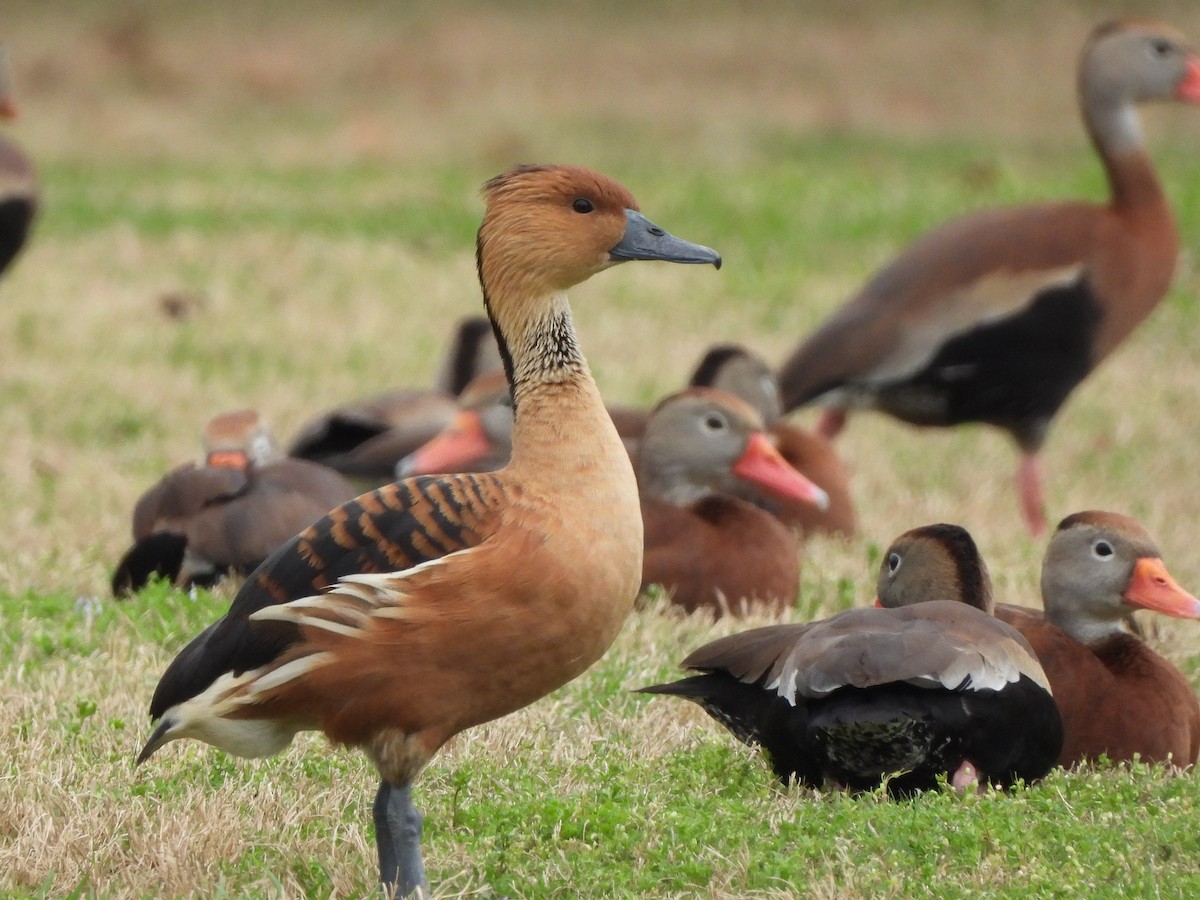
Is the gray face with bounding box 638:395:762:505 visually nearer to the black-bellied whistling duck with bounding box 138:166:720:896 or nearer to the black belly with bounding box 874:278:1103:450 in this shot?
the black belly with bounding box 874:278:1103:450

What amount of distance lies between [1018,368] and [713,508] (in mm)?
1958

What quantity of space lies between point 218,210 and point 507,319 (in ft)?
32.6

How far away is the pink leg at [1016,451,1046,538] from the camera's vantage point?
7242 millimetres

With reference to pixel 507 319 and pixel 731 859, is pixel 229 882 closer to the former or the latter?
pixel 731 859

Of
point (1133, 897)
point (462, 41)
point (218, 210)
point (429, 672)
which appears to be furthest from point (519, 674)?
point (462, 41)

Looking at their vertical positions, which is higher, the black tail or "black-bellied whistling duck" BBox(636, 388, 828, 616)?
"black-bellied whistling duck" BBox(636, 388, 828, 616)

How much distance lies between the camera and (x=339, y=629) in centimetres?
344

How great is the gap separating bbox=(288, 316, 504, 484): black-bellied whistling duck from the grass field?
76 cm

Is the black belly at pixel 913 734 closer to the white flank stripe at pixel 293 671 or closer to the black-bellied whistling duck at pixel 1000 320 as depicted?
the white flank stripe at pixel 293 671

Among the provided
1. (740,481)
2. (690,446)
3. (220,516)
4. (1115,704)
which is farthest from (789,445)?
(1115,704)

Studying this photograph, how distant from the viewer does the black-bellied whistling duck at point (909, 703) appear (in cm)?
379

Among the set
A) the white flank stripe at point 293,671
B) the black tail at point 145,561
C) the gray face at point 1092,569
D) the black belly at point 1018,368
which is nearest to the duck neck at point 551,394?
the white flank stripe at point 293,671

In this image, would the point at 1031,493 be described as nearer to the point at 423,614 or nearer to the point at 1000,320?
the point at 1000,320

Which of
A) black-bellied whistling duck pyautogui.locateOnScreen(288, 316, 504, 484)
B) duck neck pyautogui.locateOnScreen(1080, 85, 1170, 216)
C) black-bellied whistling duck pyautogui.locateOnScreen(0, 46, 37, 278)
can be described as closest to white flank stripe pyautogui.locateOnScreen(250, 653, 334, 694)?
black-bellied whistling duck pyautogui.locateOnScreen(288, 316, 504, 484)
